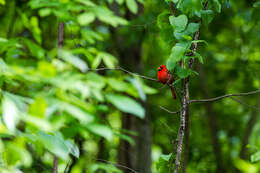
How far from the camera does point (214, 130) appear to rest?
5.15 m

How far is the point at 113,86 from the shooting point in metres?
1.00

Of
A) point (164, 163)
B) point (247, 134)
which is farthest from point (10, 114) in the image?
point (247, 134)

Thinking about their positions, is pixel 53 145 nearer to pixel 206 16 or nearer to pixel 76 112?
pixel 76 112

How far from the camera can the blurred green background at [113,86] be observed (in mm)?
969

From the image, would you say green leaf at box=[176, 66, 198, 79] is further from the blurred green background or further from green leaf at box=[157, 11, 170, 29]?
green leaf at box=[157, 11, 170, 29]

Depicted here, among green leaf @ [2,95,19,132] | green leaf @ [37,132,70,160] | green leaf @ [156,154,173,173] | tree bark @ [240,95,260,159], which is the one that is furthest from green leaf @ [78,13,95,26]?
tree bark @ [240,95,260,159]

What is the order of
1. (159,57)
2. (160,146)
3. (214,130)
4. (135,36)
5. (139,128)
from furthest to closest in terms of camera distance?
(160,146)
(159,57)
(214,130)
(139,128)
(135,36)

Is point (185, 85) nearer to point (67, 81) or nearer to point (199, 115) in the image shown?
point (67, 81)

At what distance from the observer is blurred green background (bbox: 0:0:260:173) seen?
97 cm

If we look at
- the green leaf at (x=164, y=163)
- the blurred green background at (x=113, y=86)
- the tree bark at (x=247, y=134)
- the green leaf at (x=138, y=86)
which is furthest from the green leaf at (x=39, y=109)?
the tree bark at (x=247, y=134)

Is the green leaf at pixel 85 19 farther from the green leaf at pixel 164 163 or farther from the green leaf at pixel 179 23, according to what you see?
the green leaf at pixel 164 163

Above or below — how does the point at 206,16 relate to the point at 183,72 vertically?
above

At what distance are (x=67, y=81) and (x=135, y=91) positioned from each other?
0.72 ft

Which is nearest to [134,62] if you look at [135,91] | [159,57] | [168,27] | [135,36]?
[135,36]
